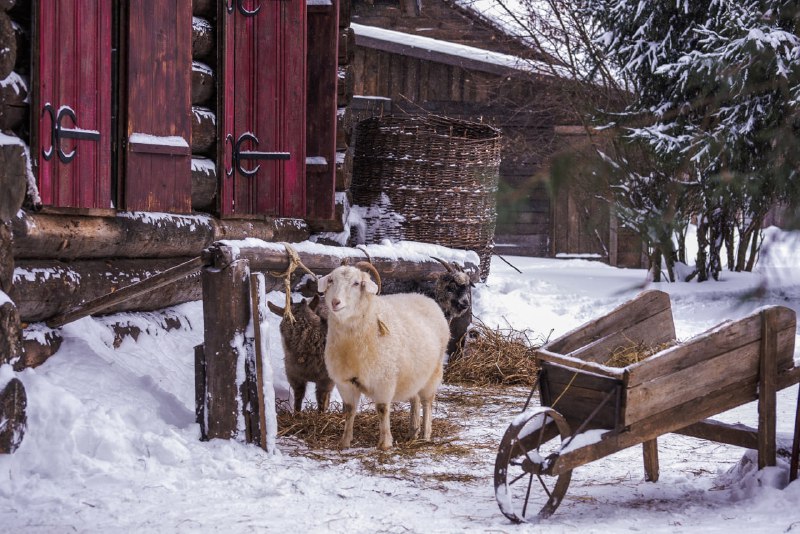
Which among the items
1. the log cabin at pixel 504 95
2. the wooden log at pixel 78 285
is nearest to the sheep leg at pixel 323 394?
the wooden log at pixel 78 285

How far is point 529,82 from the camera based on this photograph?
19062 millimetres

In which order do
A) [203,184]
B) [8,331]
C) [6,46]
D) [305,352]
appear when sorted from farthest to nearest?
[203,184], [305,352], [6,46], [8,331]

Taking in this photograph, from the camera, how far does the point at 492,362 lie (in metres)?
9.53

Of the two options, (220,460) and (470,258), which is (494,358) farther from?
(220,460)

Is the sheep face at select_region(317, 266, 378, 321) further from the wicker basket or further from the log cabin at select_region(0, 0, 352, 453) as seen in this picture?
the wicker basket

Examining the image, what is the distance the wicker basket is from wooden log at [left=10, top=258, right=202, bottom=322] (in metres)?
3.41

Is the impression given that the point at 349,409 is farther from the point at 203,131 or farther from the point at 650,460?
the point at 203,131

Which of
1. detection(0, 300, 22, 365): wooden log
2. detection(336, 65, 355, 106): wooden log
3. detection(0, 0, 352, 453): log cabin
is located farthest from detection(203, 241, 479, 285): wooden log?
detection(336, 65, 355, 106): wooden log

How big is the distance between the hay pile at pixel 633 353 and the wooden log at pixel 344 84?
13.0 ft

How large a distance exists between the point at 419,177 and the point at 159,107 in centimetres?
409

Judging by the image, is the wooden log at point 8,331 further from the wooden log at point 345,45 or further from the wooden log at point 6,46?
the wooden log at point 345,45

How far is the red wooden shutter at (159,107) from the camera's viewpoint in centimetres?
664

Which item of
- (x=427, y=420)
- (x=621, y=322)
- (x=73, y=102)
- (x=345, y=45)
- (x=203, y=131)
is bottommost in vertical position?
(x=427, y=420)

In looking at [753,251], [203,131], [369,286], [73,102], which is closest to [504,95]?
[753,251]
